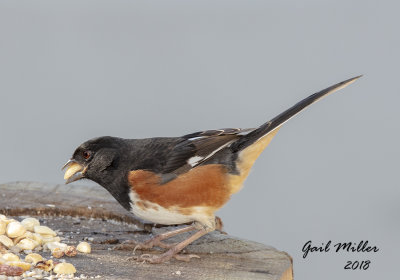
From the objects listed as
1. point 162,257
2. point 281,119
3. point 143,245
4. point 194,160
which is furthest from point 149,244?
point 281,119

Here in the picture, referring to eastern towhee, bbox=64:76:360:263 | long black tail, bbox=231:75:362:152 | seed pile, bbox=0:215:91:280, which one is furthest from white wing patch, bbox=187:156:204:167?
seed pile, bbox=0:215:91:280

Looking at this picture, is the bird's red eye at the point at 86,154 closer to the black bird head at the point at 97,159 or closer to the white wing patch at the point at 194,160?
the black bird head at the point at 97,159

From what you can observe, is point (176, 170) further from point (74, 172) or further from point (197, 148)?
point (74, 172)

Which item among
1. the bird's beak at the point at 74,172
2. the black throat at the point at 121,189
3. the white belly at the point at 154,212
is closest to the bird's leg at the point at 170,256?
the white belly at the point at 154,212

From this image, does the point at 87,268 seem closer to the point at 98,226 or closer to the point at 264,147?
the point at 98,226

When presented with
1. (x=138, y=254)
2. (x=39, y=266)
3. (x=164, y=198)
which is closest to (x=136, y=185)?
(x=164, y=198)
